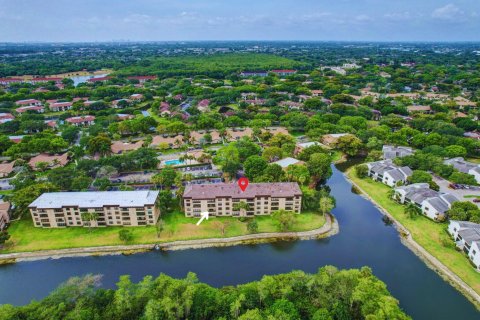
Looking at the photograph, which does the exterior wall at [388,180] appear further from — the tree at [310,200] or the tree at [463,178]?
the tree at [310,200]

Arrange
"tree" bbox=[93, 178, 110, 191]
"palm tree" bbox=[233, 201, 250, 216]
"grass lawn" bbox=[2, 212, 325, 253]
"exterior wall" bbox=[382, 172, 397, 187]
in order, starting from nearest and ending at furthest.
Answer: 1. "grass lawn" bbox=[2, 212, 325, 253]
2. "palm tree" bbox=[233, 201, 250, 216]
3. "tree" bbox=[93, 178, 110, 191]
4. "exterior wall" bbox=[382, 172, 397, 187]

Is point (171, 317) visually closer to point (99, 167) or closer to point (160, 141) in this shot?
point (99, 167)

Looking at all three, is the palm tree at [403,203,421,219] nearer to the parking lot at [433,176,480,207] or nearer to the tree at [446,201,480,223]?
the tree at [446,201,480,223]

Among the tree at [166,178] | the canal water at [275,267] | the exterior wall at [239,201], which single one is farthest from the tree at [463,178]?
the tree at [166,178]

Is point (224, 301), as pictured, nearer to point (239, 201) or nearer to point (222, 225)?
point (222, 225)

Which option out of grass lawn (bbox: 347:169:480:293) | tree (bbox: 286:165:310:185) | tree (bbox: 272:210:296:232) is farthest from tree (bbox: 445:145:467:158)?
tree (bbox: 272:210:296:232)

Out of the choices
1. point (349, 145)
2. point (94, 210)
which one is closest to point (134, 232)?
point (94, 210)
